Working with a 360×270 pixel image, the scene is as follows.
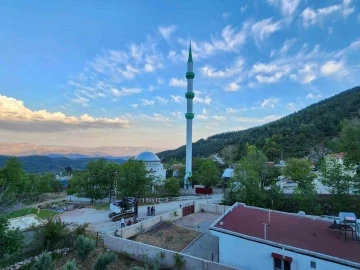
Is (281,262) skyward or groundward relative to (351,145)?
groundward

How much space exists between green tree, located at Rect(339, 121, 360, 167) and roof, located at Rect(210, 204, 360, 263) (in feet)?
30.3

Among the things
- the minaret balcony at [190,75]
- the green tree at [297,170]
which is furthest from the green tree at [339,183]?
the minaret balcony at [190,75]

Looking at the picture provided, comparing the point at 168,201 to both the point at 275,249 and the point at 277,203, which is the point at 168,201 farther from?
the point at 275,249

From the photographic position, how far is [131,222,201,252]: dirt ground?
53.3ft

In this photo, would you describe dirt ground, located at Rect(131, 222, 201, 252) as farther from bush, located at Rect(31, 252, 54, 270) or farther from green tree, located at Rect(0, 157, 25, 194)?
green tree, located at Rect(0, 157, 25, 194)

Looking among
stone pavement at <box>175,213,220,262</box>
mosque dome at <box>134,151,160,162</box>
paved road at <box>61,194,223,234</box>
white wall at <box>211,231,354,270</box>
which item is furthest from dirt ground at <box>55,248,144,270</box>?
mosque dome at <box>134,151,160,162</box>

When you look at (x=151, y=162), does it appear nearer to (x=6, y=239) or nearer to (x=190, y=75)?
(x=190, y=75)

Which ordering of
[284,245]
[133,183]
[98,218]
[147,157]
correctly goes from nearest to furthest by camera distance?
1. [284,245]
2. [98,218]
3. [133,183]
4. [147,157]

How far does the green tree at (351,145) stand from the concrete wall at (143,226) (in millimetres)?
15610

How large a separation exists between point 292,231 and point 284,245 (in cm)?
246

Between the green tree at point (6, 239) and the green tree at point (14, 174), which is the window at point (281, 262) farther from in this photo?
the green tree at point (14, 174)

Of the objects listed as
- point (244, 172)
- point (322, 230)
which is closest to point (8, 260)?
point (322, 230)

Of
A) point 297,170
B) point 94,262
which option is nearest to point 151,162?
point 297,170

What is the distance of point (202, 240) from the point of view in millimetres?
17359
